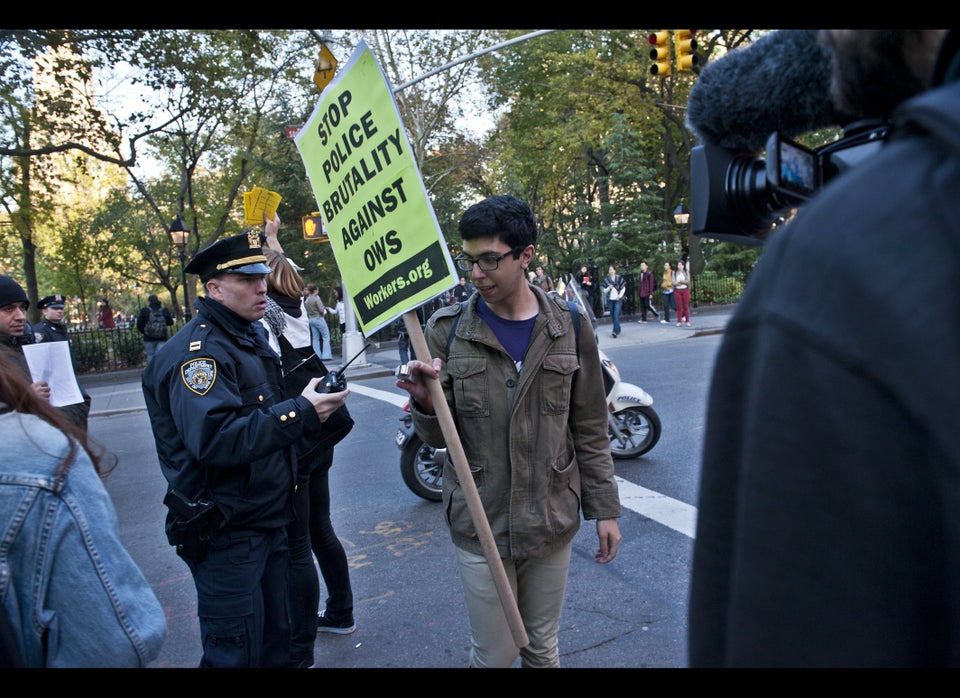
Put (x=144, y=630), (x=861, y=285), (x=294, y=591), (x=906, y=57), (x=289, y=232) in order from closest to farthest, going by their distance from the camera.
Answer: (x=861, y=285) → (x=906, y=57) → (x=144, y=630) → (x=294, y=591) → (x=289, y=232)

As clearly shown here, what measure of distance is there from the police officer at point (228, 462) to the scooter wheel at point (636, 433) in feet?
14.0

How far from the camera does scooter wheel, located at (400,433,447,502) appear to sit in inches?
237

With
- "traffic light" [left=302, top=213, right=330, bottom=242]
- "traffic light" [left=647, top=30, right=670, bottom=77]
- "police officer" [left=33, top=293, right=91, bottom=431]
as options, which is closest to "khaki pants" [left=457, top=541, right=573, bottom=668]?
"police officer" [left=33, top=293, right=91, bottom=431]

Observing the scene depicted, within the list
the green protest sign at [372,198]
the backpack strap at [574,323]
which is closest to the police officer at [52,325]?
the green protest sign at [372,198]

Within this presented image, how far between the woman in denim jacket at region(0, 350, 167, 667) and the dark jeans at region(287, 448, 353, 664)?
1.77 meters

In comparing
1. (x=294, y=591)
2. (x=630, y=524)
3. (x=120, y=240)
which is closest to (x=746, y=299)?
(x=294, y=591)

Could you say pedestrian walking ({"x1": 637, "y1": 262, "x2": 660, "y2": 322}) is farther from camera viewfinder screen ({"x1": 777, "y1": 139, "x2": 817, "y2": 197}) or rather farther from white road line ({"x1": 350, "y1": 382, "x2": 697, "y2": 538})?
camera viewfinder screen ({"x1": 777, "y1": 139, "x2": 817, "y2": 197})

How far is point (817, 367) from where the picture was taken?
0.60m

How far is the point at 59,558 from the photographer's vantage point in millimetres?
1539

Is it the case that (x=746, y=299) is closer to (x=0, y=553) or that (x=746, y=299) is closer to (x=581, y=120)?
(x=0, y=553)

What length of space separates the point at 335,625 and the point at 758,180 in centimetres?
361

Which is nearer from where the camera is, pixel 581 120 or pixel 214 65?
pixel 214 65

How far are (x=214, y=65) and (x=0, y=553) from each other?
19.2 m

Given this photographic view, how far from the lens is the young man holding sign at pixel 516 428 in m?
2.51
